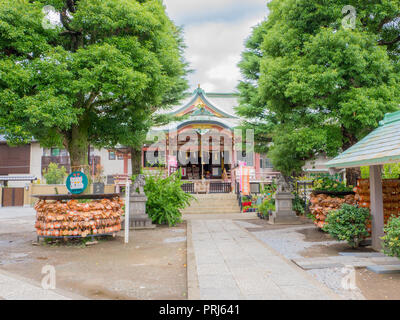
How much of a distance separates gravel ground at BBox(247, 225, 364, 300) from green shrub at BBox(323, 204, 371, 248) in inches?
38.6

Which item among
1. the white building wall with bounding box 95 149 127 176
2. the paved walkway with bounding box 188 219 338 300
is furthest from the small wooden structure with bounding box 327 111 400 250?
the white building wall with bounding box 95 149 127 176

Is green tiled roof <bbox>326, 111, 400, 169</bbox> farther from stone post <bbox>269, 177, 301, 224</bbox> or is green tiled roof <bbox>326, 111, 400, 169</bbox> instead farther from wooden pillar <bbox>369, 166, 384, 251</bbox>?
stone post <bbox>269, 177, 301, 224</bbox>

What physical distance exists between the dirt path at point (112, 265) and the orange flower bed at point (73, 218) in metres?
0.40

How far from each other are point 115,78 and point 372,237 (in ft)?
23.9

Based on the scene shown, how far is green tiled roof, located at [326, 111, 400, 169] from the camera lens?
18.6ft

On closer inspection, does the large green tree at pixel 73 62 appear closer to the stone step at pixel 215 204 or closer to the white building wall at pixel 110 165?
the stone step at pixel 215 204

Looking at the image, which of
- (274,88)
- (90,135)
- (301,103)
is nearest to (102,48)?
(90,135)

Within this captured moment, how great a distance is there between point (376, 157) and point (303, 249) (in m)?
2.94

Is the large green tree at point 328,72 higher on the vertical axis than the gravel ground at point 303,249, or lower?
higher

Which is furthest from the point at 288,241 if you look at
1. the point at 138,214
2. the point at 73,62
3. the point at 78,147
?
the point at 73,62

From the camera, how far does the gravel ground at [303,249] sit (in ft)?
14.7

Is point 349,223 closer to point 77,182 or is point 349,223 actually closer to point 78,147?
point 77,182

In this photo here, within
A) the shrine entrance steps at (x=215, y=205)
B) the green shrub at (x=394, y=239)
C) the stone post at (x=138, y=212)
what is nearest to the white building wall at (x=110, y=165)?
the shrine entrance steps at (x=215, y=205)

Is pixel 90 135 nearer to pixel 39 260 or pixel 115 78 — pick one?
pixel 115 78
